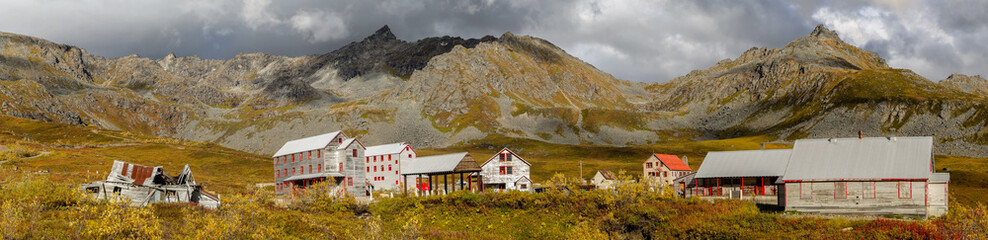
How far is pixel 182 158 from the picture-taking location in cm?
16238

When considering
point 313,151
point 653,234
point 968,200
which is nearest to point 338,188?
point 313,151

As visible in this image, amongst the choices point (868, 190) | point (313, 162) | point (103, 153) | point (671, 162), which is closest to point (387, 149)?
point (313, 162)

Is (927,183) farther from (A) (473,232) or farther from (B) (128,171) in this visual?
(B) (128,171)

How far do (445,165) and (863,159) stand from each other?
43.3 m

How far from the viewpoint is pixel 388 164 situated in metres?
98.8

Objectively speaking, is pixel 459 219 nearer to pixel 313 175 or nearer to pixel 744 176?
pixel 744 176

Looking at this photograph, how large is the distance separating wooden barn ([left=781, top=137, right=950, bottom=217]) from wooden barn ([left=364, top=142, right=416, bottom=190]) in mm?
55569

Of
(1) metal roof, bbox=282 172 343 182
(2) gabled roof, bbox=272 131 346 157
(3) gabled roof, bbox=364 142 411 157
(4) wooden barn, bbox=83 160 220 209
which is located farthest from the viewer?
(3) gabled roof, bbox=364 142 411 157

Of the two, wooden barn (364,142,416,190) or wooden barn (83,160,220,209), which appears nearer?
wooden barn (83,160,220,209)

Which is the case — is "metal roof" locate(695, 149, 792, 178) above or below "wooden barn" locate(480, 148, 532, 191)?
above

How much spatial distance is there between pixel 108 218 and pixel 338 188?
180 ft

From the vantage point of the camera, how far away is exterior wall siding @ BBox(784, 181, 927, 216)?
154 feet

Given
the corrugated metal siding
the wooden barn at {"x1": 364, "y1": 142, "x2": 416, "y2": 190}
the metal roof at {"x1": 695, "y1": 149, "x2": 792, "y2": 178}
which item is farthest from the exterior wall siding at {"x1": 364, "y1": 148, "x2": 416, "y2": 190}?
the metal roof at {"x1": 695, "y1": 149, "x2": 792, "y2": 178}

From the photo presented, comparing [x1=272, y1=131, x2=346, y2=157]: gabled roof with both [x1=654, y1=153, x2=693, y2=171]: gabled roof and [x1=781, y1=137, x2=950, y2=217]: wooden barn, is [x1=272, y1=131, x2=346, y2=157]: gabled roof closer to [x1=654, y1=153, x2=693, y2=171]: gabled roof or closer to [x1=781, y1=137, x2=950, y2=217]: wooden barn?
[x1=654, y1=153, x2=693, y2=171]: gabled roof
